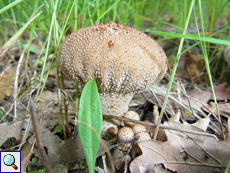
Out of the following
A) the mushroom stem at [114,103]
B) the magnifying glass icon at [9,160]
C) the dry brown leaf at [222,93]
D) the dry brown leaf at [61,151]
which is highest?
the mushroom stem at [114,103]

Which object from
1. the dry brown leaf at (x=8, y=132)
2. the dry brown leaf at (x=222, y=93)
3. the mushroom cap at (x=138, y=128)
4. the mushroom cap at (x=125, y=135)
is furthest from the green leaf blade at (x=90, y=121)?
the dry brown leaf at (x=222, y=93)

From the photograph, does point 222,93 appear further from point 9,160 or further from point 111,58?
point 9,160

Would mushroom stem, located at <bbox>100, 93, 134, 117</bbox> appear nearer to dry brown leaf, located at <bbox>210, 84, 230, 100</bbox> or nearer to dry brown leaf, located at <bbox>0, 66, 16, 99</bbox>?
dry brown leaf, located at <bbox>0, 66, 16, 99</bbox>

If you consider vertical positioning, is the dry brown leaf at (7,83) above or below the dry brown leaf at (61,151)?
above

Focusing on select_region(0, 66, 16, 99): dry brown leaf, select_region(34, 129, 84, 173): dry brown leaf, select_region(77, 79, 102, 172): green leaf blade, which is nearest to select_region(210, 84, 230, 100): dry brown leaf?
select_region(77, 79, 102, 172): green leaf blade

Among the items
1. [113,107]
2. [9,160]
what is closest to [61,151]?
[9,160]

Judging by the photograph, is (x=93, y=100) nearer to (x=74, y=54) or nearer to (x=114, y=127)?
(x=74, y=54)

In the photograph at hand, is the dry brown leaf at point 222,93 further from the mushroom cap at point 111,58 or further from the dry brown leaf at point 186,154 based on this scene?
the mushroom cap at point 111,58
